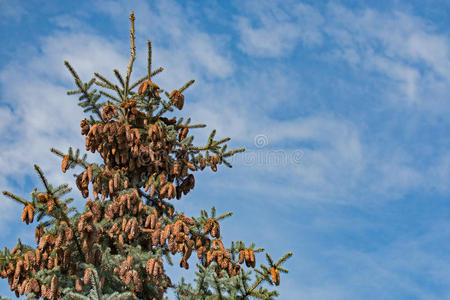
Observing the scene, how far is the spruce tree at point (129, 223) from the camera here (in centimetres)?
715

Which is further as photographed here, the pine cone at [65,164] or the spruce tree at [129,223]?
the pine cone at [65,164]

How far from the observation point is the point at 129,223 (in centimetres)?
848

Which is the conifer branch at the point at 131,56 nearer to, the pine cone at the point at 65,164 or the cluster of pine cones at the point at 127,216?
the cluster of pine cones at the point at 127,216

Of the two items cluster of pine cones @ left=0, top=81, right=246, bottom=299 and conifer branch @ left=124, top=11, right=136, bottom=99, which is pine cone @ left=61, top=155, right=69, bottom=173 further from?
conifer branch @ left=124, top=11, right=136, bottom=99

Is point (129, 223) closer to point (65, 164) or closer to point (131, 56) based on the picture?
point (65, 164)

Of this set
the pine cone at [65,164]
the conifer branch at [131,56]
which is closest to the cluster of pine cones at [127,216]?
the pine cone at [65,164]

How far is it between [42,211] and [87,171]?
2.06m

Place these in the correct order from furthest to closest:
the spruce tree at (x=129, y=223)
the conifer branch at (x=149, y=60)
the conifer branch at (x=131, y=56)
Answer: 1. the conifer branch at (x=131, y=56)
2. the conifer branch at (x=149, y=60)
3. the spruce tree at (x=129, y=223)

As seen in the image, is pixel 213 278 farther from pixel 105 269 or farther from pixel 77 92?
pixel 77 92

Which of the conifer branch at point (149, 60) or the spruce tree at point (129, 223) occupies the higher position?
the conifer branch at point (149, 60)

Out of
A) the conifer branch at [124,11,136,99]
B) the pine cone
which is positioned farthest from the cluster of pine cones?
the conifer branch at [124,11,136,99]

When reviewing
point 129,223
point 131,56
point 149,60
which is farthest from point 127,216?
point 131,56

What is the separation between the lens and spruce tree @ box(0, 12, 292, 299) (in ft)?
23.5

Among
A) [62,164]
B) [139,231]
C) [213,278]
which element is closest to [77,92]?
[62,164]
